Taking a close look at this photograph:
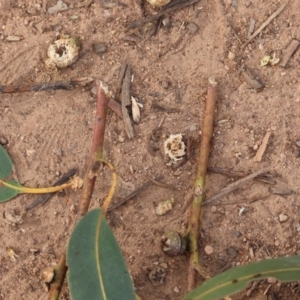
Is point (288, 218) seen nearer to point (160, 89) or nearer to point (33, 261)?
point (160, 89)

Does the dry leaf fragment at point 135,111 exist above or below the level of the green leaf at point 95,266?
above

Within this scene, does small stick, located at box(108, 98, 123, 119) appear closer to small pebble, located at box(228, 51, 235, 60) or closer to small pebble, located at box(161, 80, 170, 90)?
small pebble, located at box(161, 80, 170, 90)

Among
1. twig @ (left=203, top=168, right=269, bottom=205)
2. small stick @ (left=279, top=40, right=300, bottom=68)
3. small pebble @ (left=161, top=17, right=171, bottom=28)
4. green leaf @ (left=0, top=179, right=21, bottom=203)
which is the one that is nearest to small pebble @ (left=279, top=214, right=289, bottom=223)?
twig @ (left=203, top=168, right=269, bottom=205)

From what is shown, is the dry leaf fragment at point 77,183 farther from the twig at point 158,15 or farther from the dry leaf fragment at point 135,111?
the twig at point 158,15

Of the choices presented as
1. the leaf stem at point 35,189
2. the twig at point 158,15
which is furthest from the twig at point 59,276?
the twig at point 158,15

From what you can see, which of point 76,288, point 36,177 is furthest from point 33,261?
point 76,288

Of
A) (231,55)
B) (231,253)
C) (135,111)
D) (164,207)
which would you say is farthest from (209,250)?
(231,55)

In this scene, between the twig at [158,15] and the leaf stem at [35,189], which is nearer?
the leaf stem at [35,189]
